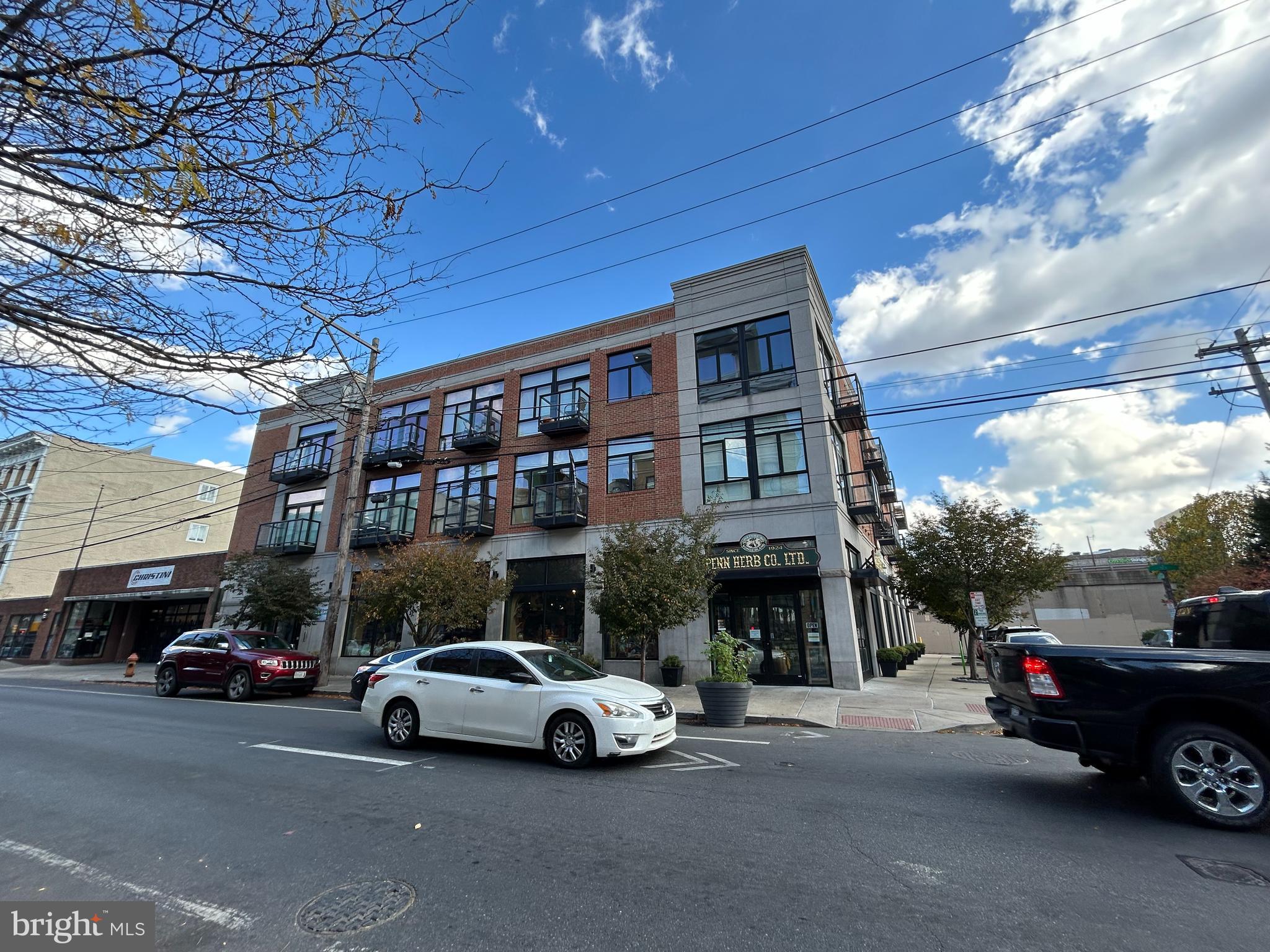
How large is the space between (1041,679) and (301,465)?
90.6ft

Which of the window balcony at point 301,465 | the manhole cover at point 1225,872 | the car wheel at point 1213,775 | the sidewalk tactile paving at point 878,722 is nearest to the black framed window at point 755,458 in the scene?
the sidewalk tactile paving at point 878,722

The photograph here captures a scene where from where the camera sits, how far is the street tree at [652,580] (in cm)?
1252

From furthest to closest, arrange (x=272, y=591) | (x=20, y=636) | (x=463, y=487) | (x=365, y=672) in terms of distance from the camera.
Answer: (x=20, y=636), (x=463, y=487), (x=272, y=591), (x=365, y=672)

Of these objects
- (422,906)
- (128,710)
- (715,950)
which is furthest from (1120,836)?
(128,710)

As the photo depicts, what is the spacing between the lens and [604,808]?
4.93m

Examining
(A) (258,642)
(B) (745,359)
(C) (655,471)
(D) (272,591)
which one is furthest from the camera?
(D) (272,591)

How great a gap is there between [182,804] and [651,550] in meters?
9.30

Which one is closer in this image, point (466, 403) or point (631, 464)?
point (631, 464)

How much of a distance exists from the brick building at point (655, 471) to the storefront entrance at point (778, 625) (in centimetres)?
4

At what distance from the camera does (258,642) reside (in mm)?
15195

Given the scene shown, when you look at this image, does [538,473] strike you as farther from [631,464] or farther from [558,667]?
[558,667]

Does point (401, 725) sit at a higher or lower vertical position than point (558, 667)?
lower

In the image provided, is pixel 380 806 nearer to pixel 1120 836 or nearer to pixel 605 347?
pixel 1120 836

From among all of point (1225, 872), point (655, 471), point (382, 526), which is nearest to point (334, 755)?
point (1225, 872)
